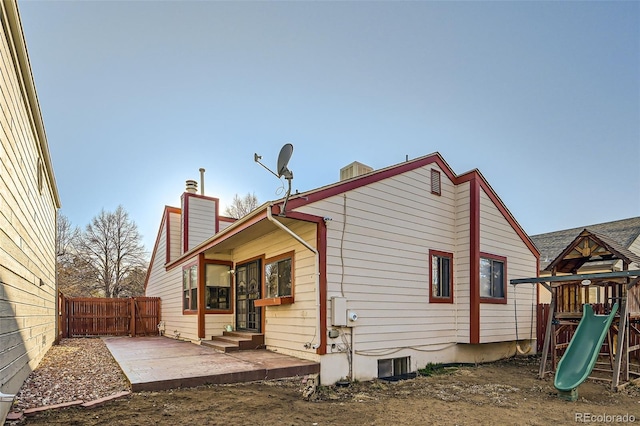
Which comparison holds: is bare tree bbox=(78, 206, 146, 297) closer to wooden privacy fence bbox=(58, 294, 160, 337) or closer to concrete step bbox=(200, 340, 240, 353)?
wooden privacy fence bbox=(58, 294, 160, 337)

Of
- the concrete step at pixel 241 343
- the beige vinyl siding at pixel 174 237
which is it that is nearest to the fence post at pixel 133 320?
the beige vinyl siding at pixel 174 237

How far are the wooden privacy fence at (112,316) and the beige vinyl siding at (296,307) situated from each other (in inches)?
323

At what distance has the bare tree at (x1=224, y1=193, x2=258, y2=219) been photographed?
3139 cm

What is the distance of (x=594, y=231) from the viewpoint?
1900cm

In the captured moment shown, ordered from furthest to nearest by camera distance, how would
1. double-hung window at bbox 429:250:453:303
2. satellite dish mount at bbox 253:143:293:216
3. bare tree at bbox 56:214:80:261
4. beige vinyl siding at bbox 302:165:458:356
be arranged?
bare tree at bbox 56:214:80:261
double-hung window at bbox 429:250:453:303
beige vinyl siding at bbox 302:165:458:356
satellite dish mount at bbox 253:143:293:216

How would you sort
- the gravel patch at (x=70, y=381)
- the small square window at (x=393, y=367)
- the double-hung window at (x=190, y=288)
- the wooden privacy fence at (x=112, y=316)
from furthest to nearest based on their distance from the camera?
the wooden privacy fence at (x=112, y=316) → the double-hung window at (x=190, y=288) → the small square window at (x=393, y=367) → the gravel patch at (x=70, y=381)

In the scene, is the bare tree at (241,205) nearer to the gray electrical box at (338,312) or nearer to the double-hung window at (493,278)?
the double-hung window at (493,278)

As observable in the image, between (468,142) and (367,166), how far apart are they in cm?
611

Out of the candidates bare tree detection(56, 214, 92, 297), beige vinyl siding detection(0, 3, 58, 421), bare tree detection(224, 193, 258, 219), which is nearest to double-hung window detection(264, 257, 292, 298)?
beige vinyl siding detection(0, 3, 58, 421)

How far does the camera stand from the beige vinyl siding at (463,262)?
27.7 ft

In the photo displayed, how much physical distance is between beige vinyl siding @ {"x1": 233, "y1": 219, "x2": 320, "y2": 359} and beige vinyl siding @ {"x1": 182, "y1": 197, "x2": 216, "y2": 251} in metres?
6.04

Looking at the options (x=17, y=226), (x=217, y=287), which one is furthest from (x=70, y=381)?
(x=217, y=287)

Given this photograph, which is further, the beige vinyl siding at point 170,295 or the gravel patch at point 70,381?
the beige vinyl siding at point 170,295

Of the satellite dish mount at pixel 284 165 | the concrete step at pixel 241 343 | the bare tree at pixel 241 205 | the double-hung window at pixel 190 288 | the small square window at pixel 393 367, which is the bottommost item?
the small square window at pixel 393 367
